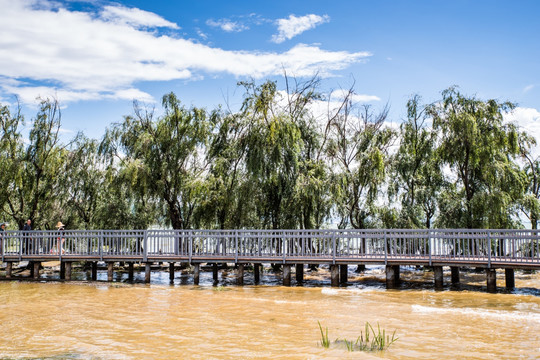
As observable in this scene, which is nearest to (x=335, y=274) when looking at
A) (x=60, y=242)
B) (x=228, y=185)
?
(x=228, y=185)

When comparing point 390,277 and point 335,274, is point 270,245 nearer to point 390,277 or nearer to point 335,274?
point 335,274

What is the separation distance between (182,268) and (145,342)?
17.0m

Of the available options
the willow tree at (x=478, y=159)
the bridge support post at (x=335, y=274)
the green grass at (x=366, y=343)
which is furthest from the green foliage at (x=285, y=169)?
the green grass at (x=366, y=343)

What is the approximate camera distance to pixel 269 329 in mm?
11016

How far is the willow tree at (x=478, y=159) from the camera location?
2098cm

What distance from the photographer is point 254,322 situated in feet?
39.0

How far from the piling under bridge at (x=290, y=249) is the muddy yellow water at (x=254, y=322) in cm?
111

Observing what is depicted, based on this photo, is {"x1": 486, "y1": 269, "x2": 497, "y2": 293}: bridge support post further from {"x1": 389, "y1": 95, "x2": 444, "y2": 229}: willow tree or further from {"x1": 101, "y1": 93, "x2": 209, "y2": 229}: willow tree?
{"x1": 101, "y1": 93, "x2": 209, "y2": 229}: willow tree

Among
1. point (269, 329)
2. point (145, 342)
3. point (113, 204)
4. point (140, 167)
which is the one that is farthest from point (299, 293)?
point (113, 204)

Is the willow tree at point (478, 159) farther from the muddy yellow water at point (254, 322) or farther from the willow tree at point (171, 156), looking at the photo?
the willow tree at point (171, 156)

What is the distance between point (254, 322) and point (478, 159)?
14.3 meters

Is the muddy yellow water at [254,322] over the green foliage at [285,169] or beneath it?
beneath

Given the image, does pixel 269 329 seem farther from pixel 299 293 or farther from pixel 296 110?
pixel 296 110

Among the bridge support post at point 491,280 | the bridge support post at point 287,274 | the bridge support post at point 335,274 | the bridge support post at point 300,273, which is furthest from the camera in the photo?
the bridge support post at point 300,273
